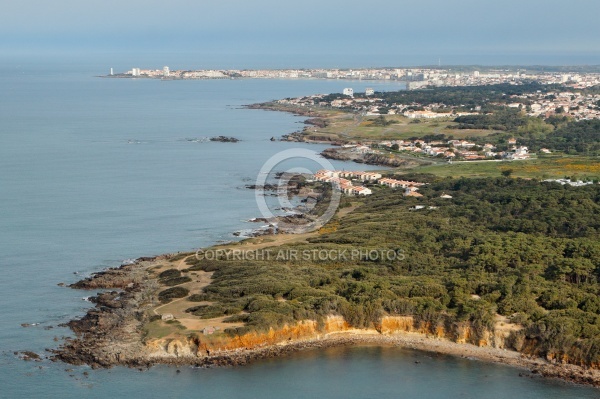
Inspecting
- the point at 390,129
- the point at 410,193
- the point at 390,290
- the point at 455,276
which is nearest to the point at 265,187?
the point at 410,193

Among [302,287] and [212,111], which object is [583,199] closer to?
[302,287]

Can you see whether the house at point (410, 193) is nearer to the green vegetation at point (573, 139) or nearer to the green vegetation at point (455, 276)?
the green vegetation at point (455, 276)

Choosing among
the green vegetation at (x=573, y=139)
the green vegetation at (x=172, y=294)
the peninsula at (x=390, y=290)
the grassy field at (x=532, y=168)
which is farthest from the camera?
the green vegetation at (x=573, y=139)

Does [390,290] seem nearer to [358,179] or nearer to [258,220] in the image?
[258,220]

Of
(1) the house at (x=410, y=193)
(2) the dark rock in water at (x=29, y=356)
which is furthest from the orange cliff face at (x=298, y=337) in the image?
(1) the house at (x=410, y=193)

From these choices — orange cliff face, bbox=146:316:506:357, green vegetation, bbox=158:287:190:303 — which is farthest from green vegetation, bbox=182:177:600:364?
green vegetation, bbox=158:287:190:303

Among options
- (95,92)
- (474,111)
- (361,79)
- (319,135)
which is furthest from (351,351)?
(361,79)
